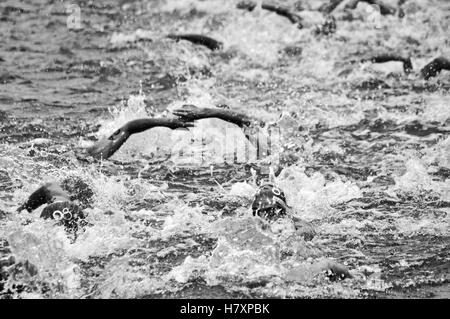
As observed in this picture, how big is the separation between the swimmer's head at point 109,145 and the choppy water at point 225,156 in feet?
0.59

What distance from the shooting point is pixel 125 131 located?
8.48 m

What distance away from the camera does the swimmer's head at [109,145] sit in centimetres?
852

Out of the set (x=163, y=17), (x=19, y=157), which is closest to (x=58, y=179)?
(x=19, y=157)

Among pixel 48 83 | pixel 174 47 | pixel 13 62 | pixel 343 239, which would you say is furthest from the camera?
pixel 174 47

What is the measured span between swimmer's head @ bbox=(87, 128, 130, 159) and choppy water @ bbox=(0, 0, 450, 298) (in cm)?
18

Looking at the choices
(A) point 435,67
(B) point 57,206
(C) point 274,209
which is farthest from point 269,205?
(A) point 435,67

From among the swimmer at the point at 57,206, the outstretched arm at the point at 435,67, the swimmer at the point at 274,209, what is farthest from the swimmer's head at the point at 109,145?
the outstretched arm at the point at 435,67

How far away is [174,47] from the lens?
555 inches

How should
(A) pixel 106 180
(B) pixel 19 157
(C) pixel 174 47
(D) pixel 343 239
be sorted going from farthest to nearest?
(C) pixel 174 47 < (B) pixel 19 157 < (A) pixel 106 180 < (D) pixel 343 239

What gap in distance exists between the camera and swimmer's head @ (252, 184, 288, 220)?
6926mm

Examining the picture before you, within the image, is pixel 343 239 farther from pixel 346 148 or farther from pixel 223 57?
pixel 223 57

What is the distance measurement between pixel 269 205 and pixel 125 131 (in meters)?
2.29

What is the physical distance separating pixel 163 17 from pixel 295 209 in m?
10.1

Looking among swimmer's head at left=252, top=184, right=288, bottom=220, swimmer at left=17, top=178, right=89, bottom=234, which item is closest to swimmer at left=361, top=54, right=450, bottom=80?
swimmer's head at left=252, top=184, right=288, bottom=220
